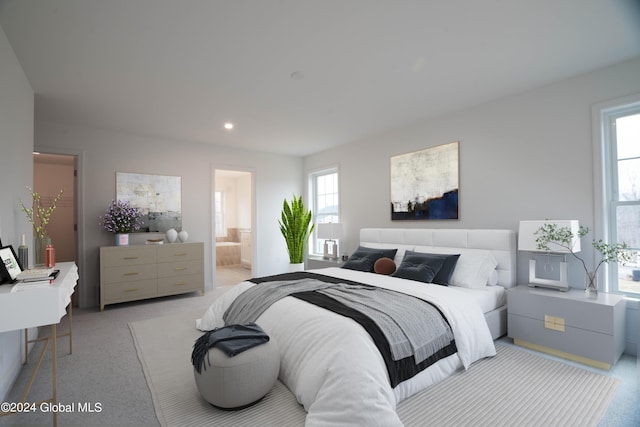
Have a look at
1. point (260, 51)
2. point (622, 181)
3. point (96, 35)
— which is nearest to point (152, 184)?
point (96, 35)

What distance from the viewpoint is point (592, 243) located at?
114 inches

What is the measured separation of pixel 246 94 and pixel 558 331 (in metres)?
3.75

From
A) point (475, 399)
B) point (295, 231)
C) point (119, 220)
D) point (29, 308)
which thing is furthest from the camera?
point (295, 231)

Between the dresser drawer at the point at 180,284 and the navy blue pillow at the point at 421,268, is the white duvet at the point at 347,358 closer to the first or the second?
the navy blue pillow at the point at 421,268

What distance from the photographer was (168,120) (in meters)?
4.25

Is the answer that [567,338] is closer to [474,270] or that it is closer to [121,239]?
[474,270]

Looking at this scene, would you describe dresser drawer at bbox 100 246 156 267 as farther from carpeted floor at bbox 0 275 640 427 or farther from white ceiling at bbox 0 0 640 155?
white ceiling at bbox 0 0 640 155

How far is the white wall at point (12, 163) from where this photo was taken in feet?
7.25

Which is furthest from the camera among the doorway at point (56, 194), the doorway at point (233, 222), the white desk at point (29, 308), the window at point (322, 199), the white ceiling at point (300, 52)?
the doorway at point (233, 222)

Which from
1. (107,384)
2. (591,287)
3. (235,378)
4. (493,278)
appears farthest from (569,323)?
(107,384)

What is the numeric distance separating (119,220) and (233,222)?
4449 millimetres

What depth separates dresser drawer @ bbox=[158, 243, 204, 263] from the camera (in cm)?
473

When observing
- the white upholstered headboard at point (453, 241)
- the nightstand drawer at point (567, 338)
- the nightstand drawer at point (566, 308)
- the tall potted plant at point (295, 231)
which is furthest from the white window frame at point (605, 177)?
the tall potted plant at point (295, 231)

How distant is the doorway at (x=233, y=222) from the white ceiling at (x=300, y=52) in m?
4.42
